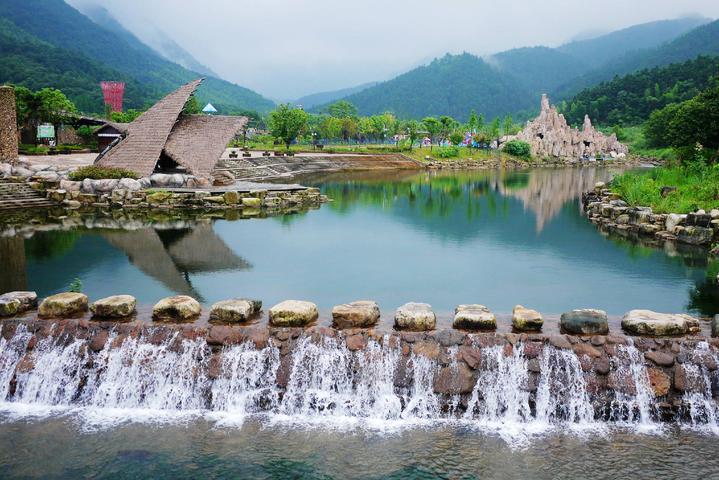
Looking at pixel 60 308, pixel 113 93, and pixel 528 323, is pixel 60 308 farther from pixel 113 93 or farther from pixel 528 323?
pixel 113 93

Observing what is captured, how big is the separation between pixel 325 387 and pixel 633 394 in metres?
4.29

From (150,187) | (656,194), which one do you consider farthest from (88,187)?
(656,194)

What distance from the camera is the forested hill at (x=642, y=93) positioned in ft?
319

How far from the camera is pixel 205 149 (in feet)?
101

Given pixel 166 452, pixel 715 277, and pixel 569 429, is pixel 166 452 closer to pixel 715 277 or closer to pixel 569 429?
pixel 569 429

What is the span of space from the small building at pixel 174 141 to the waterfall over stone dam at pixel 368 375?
20.5 m

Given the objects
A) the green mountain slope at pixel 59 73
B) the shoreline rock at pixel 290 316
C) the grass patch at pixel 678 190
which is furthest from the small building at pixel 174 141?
the green mountain slope at pixel 59 73

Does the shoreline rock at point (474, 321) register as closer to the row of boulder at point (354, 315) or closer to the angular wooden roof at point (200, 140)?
the row of boulder at point (354, 315)

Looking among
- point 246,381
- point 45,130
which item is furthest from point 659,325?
point 45,130

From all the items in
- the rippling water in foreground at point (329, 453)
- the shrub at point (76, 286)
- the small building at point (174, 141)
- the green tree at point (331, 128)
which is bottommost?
the rippling water in foreground at point (329, 453)

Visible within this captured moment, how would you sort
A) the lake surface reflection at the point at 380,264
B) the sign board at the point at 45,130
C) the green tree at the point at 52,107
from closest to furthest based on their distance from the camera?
the lake surface reflection at the point at 380,264 → the green tree at the point at 52,107 → the sign board at the point at 45,130

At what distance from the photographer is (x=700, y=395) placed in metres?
8.21

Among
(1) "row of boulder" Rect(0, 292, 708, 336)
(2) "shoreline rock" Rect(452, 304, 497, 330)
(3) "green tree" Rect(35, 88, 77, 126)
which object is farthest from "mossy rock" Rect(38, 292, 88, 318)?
(3) "green tree" Rect(35, 88, 77, 126)

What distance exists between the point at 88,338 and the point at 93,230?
12.5 metres
